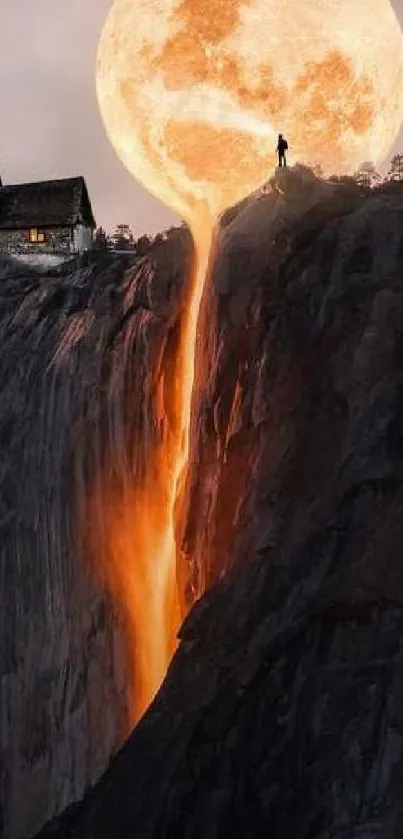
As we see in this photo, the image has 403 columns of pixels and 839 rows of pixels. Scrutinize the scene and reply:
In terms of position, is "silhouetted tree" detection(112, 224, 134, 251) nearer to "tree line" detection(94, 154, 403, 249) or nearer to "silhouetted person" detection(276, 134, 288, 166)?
"tree line" detection(94, 154, 403, 249)

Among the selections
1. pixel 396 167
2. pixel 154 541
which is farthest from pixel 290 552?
pixel 396 167

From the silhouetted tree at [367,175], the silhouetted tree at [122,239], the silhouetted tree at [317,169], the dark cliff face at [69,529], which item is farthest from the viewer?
the silhouetted tree at [122,239]

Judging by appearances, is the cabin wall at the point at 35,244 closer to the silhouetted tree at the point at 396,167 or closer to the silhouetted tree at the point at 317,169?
the silhouetted tree at the point at 396,167

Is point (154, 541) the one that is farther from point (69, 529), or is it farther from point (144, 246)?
point (144, 246)

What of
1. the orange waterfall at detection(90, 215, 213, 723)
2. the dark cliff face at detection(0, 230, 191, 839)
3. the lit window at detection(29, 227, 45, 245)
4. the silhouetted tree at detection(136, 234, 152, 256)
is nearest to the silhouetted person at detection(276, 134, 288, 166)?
the orange waterfall at detection(90, 215, 213, 723)

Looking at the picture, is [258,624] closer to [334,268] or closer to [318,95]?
[334,268]

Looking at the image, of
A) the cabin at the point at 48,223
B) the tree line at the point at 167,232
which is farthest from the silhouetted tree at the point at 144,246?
the cabin at the point at 48,223
